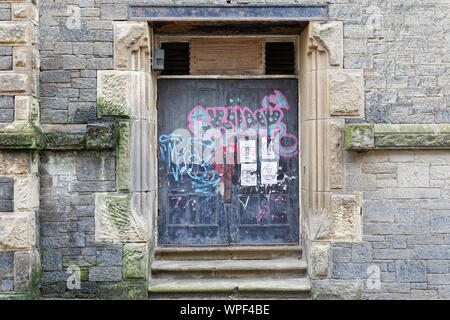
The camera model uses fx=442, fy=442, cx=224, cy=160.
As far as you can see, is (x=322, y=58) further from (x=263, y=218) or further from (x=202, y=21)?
(x=263, y=218)

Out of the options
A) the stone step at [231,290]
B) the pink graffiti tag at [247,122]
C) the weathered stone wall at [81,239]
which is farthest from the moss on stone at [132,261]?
the pink graffiti tag at [247,122]

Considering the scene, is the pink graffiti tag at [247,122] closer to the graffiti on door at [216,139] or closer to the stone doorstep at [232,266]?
the graffiti on door at [216,139]

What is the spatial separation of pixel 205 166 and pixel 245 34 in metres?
1.85

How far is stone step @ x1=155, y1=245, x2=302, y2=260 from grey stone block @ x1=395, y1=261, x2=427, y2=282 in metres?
1.23

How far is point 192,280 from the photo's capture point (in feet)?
18.4

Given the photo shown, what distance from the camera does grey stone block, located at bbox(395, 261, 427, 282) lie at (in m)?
5.30

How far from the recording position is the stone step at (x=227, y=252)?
5840 millimetres

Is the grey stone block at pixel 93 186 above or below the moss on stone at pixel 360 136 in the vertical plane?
below

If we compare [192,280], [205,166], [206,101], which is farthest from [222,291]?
[206,101]

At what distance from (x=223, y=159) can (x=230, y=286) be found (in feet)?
5.43

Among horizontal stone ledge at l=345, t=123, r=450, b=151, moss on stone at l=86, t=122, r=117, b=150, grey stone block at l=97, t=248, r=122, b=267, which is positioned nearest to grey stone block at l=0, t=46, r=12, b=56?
moss on stone at l=86, t=122, r=117, b=150

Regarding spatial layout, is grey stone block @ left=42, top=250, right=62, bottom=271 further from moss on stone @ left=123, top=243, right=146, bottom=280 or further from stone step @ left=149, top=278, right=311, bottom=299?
stone step @ left=149, top=278, right=311, bottom=299

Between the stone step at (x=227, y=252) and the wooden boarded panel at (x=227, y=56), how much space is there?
2.36 metres

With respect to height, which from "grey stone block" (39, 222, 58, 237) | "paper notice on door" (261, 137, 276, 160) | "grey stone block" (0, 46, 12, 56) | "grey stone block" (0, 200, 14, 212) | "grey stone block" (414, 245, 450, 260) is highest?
"grey stone block" (0, 46, 12, 56)
